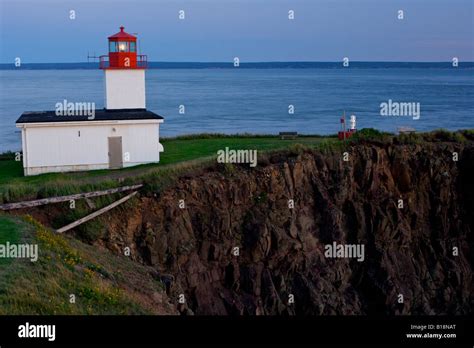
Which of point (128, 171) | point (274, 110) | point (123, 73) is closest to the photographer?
point (128, 171)

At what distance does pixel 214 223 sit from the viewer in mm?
22062

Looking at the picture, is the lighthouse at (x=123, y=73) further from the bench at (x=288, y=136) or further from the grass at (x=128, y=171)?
the bench at (x=288, y=136)

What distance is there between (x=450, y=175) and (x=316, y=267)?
24.3 ft

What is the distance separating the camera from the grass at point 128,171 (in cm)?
2034

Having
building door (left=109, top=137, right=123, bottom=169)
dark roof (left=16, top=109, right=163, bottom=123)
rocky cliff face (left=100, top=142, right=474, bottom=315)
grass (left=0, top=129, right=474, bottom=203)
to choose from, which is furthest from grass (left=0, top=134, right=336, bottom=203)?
dark roof (left=16, top=109, right=163, bottom=123)

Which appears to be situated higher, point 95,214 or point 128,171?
point 128,171

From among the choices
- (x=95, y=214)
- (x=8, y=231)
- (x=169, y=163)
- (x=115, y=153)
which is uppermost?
(x=115, y=153)

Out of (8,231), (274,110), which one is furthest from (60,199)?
(274,110)

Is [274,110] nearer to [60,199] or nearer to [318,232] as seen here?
[318,232]

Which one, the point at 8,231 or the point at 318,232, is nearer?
the point at 8,231

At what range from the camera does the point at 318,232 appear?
79.1 ft

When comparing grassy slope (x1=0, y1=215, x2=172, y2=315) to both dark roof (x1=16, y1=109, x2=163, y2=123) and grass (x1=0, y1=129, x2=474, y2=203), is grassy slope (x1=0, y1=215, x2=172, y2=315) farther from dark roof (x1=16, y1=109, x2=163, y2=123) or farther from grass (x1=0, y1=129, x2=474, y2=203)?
dark roof (x1=16, y1=109, x2=163, y2=123)

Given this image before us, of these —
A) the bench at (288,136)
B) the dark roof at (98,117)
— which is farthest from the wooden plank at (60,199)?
the bench at (288,136)

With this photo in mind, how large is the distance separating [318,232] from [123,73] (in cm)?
1121
